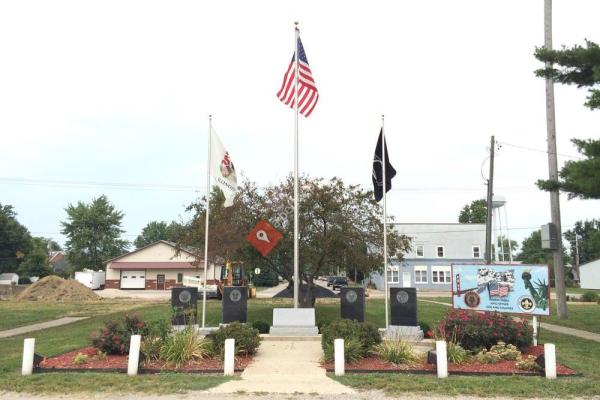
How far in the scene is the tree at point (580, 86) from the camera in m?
12.0

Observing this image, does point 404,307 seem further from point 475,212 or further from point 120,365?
point 475,212

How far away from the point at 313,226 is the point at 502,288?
22.2ft

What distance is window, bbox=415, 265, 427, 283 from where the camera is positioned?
55750 mm

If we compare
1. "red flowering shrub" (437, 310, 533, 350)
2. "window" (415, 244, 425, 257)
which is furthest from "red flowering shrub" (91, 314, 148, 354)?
"window" (415, 244, 425, 257)

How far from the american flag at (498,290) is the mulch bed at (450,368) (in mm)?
2709

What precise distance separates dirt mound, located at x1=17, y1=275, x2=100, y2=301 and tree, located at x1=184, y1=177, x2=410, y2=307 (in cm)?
2724

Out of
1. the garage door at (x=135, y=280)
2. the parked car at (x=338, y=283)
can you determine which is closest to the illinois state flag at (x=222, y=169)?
the parked car at (x=338, y=283)

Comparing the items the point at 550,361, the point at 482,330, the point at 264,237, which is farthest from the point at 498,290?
the point at 264,237

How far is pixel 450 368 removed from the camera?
970cm

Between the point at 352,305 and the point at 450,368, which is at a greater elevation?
the point at 352,305

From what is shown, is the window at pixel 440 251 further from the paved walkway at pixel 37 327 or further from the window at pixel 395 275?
the paved walkway at pixel 37 327

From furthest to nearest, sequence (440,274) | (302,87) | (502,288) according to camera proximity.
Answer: (440,274) → (302,87) → (502,288)

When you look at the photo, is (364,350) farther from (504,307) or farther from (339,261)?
(339,261)

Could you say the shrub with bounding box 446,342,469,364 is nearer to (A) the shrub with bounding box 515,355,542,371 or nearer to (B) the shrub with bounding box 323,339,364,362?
(A) the shrub with bounding box 515,355,542,371
